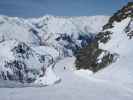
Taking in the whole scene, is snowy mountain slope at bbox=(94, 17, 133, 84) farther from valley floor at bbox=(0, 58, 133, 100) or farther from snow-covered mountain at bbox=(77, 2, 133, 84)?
valley floor at bbox=(0, 58, 133, 100)

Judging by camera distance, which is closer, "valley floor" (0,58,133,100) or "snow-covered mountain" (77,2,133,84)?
"valley floor" (0,58,133,100)

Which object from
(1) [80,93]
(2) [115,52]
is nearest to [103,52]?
(2) [115,52]

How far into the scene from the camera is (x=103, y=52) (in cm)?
4041

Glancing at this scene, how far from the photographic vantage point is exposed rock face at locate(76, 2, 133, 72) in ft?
126

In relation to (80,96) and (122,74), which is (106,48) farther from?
(80,96)

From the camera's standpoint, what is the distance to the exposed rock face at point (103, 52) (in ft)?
126

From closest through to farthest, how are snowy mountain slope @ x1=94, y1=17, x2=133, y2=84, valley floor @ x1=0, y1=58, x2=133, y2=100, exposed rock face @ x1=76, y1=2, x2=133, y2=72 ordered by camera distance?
valley floor @ x1=0, y1=58, x2=133, y2=100, snowy mountain slope @ x1=94, y1=17, x2=133, y2=84, exposed rock face @ x1=76, y1=2, x2=133, y2=72

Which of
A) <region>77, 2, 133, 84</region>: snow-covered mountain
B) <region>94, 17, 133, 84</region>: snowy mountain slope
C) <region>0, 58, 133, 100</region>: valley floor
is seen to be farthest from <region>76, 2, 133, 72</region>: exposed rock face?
<region>0, 58, 133, 100</region>: valley floor

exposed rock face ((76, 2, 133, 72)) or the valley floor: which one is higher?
exposed rock face ((76, 2, 133, 72))

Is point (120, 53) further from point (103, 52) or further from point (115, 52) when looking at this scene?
point (103, 52)

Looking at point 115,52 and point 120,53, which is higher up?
point 115,52

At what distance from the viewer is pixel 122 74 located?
3212 centimetres

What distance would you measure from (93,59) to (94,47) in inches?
147

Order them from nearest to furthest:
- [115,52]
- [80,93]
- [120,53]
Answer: [80,93], [120,53], [115,52]
